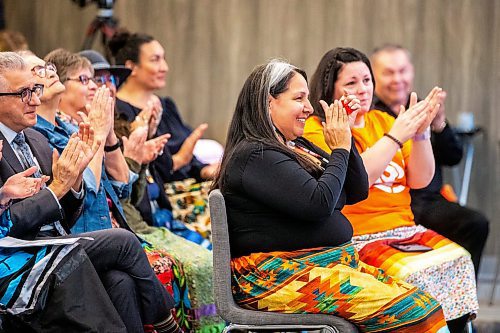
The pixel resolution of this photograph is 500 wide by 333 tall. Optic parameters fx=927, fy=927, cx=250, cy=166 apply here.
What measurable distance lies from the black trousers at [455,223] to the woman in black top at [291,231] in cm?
141

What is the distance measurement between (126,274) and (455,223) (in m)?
1.89

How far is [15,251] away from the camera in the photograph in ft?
9.89

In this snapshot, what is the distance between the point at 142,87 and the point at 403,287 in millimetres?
2468

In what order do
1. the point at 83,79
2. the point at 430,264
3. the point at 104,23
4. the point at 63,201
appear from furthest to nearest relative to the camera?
the point at 104,23 → the point at 83,79 → the point at 430,264 → the point at 63,201

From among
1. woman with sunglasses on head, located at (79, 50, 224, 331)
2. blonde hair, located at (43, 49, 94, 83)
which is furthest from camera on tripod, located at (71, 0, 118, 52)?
blonde hair, located at (43, 49, 94, 83)

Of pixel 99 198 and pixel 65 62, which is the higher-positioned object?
pixel 65 62

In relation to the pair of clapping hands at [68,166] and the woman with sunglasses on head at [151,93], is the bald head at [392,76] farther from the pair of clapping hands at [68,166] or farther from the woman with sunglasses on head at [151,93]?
the pair of clapping hands at [68,166]

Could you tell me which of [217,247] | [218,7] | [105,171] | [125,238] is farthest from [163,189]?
[218,7]

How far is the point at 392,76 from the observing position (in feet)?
16.4

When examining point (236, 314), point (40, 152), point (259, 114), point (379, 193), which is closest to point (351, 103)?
point (259, 114)

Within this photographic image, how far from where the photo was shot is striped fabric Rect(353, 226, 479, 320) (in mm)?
3631

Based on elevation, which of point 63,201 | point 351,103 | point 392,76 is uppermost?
point 351,103

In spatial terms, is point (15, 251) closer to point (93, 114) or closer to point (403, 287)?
point (93, 114)

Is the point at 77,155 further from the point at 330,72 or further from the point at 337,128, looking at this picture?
the point at 330,72
